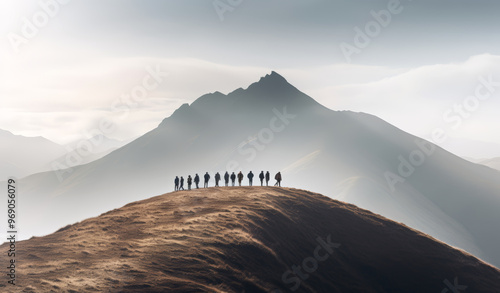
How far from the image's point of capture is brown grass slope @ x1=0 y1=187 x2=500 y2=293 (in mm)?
37688

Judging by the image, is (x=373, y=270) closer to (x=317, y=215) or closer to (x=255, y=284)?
(x=317, y=215)

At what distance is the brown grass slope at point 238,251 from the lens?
37688 mm

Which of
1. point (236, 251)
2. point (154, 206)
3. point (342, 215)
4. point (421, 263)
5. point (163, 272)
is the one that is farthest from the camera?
point (342, 215)

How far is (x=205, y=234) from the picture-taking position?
4784 centimetres

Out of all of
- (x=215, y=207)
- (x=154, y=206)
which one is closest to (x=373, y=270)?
(x=215, y=207)

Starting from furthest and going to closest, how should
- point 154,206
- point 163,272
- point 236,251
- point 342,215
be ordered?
point 342,215 → point 154,206 → point 236,251 → point 163,272

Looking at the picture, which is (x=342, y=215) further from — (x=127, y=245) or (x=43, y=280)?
(x=43, y=280)

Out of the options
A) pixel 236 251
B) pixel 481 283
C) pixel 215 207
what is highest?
pixel 215 207

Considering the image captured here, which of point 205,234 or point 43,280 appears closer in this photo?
point 43,280

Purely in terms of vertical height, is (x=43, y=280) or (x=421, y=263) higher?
(x=43, y=280)

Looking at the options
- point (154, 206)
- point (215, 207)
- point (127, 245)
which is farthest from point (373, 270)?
point (127, 245)

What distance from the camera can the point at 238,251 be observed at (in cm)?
4709

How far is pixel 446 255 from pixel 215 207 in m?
36.2

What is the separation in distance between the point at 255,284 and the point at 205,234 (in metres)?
7.79
